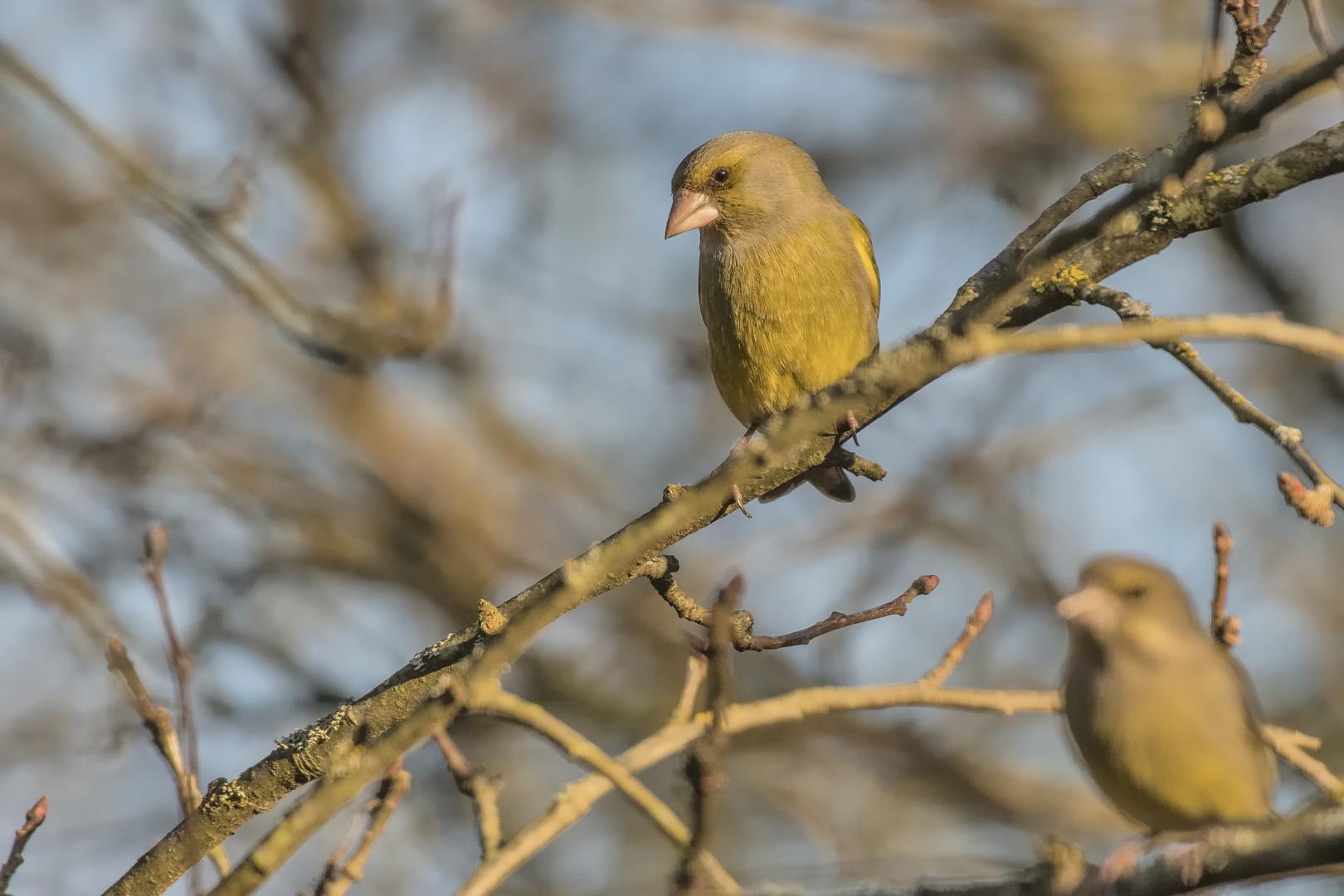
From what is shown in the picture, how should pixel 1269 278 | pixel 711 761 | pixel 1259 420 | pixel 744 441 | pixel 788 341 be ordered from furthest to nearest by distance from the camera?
pixel 1269 278 → pixel 788 341 → pixel 744 441 → pixel 1259 420 → pixel 711 761

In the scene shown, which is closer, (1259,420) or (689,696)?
(1259,420)

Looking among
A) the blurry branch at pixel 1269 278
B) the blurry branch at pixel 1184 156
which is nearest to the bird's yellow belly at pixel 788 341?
the blurry branch at pixel 1184 156

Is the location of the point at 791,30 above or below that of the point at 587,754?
above

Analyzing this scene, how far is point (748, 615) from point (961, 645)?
0.54 metres

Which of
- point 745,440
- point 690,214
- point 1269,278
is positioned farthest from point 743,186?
point 1269,278

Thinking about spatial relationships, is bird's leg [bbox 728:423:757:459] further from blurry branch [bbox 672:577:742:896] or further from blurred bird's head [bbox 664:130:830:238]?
blurry branch [bbox 672:577:742:896]

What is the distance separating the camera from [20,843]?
3.02 meters

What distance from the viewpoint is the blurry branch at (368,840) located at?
3.04 metres

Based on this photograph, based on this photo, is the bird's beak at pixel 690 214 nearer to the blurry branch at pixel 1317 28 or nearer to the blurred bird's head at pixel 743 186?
the blurred bird's head at pixel 743 186

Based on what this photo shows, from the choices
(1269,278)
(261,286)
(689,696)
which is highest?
(261,286)

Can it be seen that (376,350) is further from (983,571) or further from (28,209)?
(983,571)

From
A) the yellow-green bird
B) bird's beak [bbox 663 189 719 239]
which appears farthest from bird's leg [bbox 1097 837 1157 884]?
bird's beak [bbox 663 189 719 239]

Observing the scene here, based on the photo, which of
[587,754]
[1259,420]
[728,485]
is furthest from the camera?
[1259,420]

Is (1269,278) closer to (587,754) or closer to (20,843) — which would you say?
(587,754)
